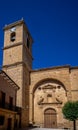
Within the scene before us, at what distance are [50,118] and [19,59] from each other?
9.14 meters

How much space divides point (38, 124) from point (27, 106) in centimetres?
287

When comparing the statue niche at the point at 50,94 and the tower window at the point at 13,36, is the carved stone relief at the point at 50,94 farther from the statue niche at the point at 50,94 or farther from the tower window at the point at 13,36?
the tower window at the point at 13,36

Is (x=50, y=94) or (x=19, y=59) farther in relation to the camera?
(x=50, y=94)

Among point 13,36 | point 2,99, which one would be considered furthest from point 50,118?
point 13,36

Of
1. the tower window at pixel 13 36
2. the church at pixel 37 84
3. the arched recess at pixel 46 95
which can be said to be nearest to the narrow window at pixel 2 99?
the church at pixel 37 84

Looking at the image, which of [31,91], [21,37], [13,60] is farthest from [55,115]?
[21,37]

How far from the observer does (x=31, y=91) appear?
85.7ft

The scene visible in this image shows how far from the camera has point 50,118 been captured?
25.1m

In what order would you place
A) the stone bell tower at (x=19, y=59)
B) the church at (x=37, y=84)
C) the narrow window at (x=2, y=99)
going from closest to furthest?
the narrow window at (x=2, y=99) → the stone bell tower at (x=19, y=59) → the church at (x=37, y=84)

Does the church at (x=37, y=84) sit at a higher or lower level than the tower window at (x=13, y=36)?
lower

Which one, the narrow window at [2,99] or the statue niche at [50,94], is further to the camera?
the statue niche at [50,94]

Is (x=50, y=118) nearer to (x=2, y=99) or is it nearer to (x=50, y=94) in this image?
(x=50, y=94)

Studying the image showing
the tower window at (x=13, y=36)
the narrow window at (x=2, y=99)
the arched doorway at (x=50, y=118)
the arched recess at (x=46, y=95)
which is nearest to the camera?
the narrow window at (x=2, y=99)

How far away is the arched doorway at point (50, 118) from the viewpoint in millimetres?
24552
